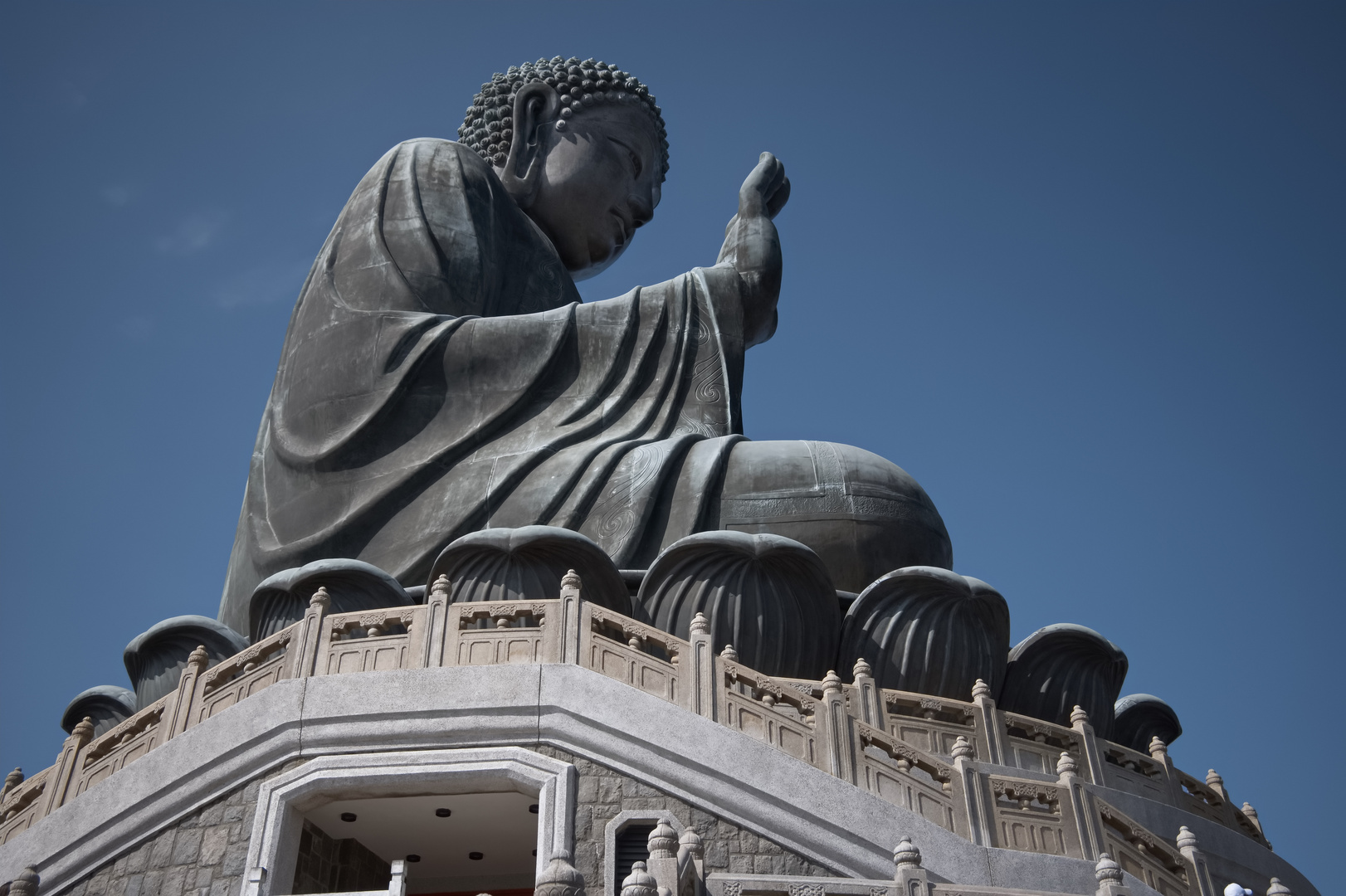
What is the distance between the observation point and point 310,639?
8.17 metres

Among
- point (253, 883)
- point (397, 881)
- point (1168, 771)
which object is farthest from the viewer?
point (1168, 771)

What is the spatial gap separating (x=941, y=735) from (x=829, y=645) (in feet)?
3.64

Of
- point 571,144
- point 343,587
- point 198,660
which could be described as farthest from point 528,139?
point 198,660

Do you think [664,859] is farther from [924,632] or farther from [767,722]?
[924,632]

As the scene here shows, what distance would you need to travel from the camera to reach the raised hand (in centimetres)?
1295

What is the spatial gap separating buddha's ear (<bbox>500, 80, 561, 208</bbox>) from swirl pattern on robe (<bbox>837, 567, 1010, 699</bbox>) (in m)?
6.91

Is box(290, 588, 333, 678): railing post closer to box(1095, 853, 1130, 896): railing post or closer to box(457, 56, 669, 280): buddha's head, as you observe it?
box(1095, 853, 1130, 896): railing post

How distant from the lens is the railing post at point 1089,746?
894cm

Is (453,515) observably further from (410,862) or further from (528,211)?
(528,211)

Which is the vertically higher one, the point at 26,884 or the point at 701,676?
the point at 701,676

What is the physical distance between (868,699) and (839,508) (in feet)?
7.65

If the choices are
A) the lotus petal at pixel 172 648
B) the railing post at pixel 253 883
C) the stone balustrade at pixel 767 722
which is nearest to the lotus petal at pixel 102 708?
the lotus petal at pixel 172 648

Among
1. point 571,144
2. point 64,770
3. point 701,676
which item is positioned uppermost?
point 571,144

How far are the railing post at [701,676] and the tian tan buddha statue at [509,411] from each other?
2.83 m
